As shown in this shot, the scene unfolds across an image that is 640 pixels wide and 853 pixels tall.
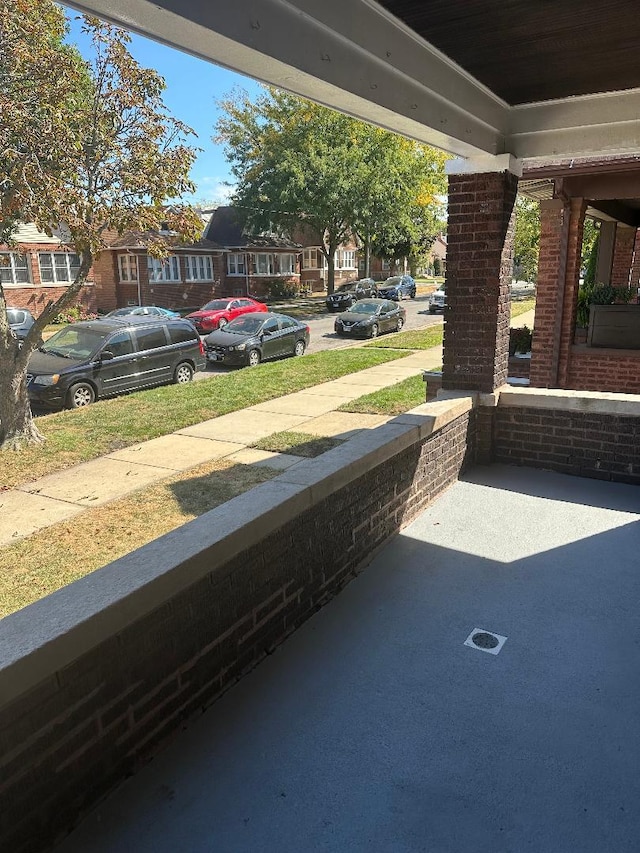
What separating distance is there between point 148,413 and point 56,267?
22343 millimetres

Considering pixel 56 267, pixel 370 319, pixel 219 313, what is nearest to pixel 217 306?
pixel 219 313

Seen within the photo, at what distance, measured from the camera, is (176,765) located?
2.45 meters

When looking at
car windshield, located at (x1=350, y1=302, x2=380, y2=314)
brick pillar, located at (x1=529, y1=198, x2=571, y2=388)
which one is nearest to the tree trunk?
brick pillar, located at (x1=529, y1=198, x2=571, y2=388)

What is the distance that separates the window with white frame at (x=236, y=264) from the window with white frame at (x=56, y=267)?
1041 cm

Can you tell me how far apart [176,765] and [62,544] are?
3.63 m

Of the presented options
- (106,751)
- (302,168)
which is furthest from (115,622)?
(302,168)

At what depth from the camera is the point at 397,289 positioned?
42469mm

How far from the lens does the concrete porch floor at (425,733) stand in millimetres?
2164

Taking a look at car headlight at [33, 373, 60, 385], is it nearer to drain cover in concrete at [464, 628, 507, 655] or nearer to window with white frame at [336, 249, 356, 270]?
drain cover in concrete at [464, 628, 507, 655]

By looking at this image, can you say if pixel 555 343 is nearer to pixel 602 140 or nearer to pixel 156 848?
pixel 602 140

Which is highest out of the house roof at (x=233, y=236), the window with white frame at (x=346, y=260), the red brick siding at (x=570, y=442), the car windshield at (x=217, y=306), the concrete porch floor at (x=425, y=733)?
the house roof at (x=233, y=236)

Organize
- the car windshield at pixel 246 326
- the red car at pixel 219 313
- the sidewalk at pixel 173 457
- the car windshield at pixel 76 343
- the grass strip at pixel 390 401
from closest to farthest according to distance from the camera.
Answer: the sidewalk at pixel 173 457 → the grass strip at pixel 390 401 → the car windshield at pixel 76 343 → the car windshield at pixel 246 326 → the red car at pixel 219 313

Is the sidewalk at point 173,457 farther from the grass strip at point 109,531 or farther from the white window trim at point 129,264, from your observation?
the white window trim at point 129,264

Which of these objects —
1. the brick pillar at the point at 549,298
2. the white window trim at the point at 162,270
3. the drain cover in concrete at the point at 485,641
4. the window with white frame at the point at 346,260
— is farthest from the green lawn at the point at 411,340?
the window with white frame at the point at 346,260
